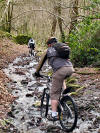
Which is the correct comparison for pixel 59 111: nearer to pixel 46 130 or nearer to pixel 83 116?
pixel 46 130

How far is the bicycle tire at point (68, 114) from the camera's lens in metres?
5.18

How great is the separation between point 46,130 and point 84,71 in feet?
21.7

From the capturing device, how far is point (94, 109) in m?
6.84

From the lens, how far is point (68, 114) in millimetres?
5355

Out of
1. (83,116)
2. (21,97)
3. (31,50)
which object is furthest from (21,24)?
(83,116)

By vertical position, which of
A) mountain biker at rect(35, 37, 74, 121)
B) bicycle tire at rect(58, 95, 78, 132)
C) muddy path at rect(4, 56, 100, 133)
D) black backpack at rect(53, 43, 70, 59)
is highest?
black backpack at rect(53, 43, 70, 59)

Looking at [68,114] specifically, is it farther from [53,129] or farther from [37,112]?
[37,112]

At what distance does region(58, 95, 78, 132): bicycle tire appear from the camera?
5.18m

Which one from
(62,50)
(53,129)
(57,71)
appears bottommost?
(53,129)

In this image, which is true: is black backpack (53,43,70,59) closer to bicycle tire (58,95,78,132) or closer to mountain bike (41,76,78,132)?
mountain bike (41,76,78,132)

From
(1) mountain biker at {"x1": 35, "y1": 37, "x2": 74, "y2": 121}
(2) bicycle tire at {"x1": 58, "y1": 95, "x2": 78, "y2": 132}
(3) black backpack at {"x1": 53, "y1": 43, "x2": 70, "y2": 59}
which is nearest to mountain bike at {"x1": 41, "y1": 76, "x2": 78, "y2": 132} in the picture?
(2) bicycle tire at {"x1": 58, "y1": 95, "x2": 78, "y2": 132}

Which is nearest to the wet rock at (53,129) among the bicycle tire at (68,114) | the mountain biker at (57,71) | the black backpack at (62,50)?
the bicycle tire at (68,114)

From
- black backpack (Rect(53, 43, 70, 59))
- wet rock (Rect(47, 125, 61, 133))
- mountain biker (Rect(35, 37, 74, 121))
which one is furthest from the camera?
wet rock (Rect(47, 125, 61, 133))

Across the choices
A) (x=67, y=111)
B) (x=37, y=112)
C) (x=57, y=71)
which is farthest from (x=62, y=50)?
(x=37, y=112)
